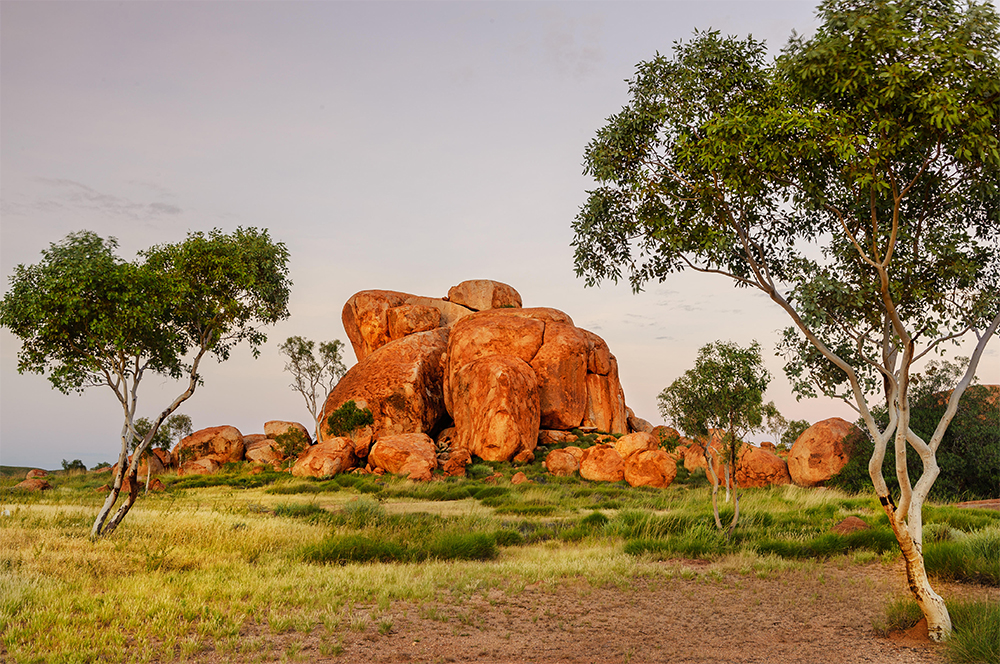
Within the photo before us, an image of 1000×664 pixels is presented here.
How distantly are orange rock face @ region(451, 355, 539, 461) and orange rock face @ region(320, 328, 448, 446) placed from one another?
3711 mm

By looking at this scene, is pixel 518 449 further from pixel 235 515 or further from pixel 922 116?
pixel 922 116

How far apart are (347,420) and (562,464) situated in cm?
1736

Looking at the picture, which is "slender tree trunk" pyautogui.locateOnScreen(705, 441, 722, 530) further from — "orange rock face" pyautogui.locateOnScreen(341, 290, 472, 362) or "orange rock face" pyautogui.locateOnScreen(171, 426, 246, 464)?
"orange rock face" pyautogui.locateOnScreen(341, 290, 472, 362)

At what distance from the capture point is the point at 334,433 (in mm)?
50062

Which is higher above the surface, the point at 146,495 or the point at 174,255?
the point at 174,255

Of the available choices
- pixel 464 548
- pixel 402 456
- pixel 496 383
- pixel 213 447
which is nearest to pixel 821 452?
pixel 496 383

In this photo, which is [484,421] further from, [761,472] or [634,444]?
[761,472]

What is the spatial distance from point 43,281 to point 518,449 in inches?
Result: 1356

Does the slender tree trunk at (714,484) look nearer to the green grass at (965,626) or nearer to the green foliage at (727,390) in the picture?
the green foliage at (727,390)

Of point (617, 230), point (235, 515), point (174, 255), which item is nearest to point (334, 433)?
point (235, 515)

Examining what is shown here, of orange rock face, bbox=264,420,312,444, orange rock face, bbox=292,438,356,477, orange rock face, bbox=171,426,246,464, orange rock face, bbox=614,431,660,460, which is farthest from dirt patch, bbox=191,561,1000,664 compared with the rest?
orange rock face, bbox=264,420,312,444

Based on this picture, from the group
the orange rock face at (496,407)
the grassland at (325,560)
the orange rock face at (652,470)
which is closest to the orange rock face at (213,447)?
the orange rock face at (496,407)

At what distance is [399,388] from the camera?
175 feet

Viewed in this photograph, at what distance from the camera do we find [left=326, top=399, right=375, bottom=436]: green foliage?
4947 cm
